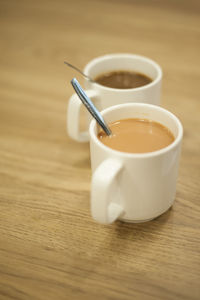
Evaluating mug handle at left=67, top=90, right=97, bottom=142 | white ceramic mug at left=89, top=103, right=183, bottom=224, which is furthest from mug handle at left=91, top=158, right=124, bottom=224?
mug handle at left=67, top=90, right=97, bottom=142

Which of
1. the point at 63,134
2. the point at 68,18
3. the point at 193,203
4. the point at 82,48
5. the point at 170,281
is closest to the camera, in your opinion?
the point at 170,281

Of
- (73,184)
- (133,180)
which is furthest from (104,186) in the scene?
(73,184)

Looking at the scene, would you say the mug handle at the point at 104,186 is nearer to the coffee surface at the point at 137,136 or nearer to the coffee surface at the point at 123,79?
the coffee surface at the point at 137,136

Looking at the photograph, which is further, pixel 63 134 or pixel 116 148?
pixel 63 134

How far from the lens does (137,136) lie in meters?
0.67

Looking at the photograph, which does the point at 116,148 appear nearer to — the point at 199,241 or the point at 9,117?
the point at 199,241

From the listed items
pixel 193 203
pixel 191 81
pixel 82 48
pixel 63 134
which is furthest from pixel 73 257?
pixel 82 48

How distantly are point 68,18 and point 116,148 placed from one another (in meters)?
1.01

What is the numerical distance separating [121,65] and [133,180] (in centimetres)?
42

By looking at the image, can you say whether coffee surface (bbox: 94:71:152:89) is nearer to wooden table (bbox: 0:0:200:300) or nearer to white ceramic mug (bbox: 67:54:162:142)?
white ceramic mug (bbox: 67:54:162:142)

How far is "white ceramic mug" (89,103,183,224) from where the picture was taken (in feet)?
1.85

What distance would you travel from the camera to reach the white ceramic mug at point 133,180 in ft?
1.85

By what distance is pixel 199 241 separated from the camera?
647 millimetres

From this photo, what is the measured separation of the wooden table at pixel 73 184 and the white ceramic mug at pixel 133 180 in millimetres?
61
